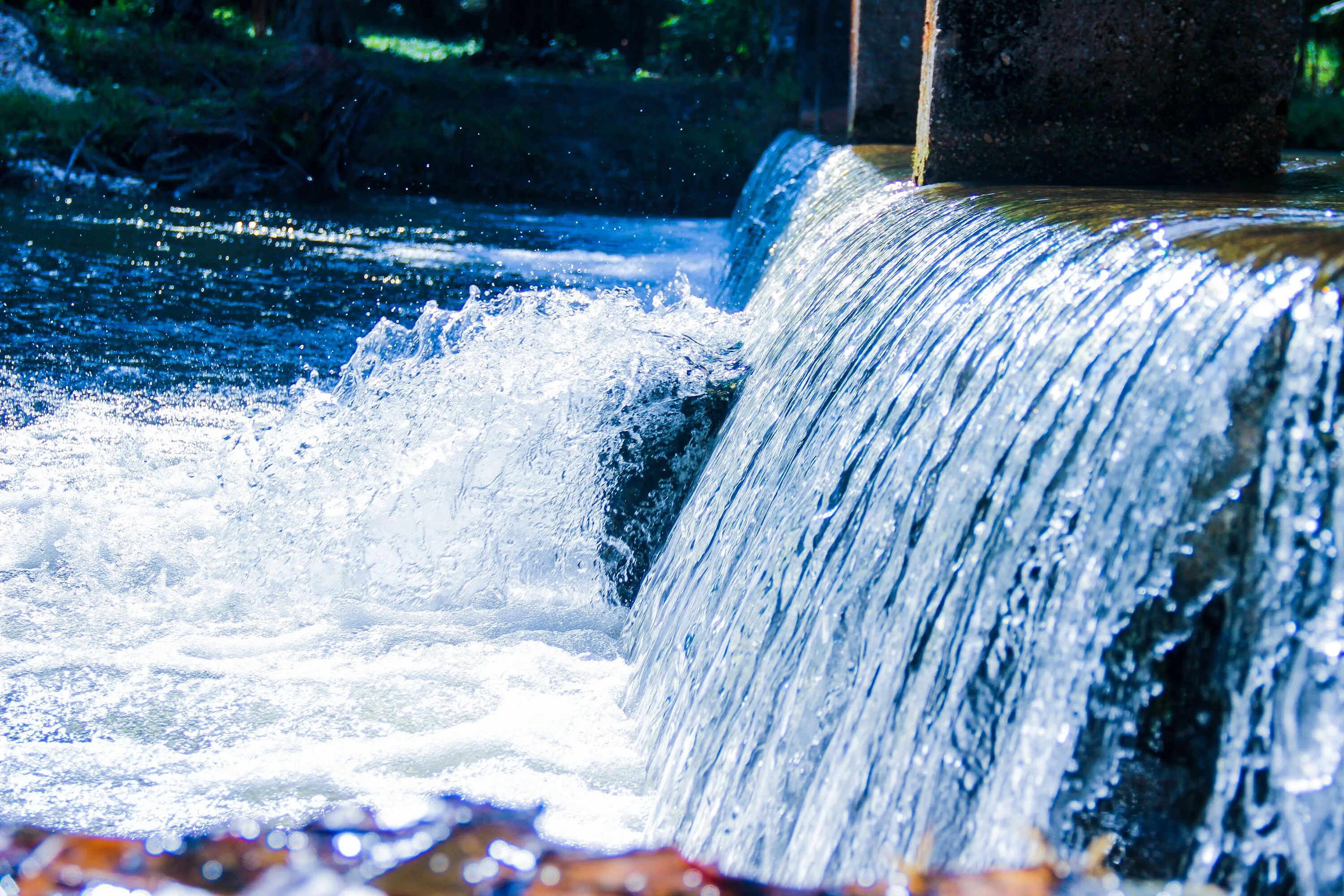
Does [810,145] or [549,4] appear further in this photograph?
[549,4]

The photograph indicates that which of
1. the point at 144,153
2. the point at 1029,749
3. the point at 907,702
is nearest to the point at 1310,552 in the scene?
the point at 1029,749

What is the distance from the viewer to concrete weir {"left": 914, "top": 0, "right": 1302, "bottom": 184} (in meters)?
4.87

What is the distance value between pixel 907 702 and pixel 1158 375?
2.35ft

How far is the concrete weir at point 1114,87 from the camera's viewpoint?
4.87m

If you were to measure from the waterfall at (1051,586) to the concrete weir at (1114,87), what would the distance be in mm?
1586

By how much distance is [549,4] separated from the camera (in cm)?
2978

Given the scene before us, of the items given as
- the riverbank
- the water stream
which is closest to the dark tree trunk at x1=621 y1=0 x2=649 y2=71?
the riverbank

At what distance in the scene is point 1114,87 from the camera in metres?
4.96

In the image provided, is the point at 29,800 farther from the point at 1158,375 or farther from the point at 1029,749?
the point at 1158,375

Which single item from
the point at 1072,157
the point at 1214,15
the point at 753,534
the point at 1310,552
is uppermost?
the point at 1214,15

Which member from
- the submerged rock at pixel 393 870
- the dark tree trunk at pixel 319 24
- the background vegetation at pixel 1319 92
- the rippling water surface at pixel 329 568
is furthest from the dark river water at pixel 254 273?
the dark tree trunk at pixel 319 24

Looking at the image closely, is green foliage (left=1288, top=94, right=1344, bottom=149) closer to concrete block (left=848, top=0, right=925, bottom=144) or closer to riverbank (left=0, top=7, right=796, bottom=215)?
riverbank (left=0, top=7, right=796, bottom=215)

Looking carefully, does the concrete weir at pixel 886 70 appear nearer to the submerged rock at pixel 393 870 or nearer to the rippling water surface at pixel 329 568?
the rippling water surface at pixel 329 568

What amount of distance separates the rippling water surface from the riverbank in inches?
365
